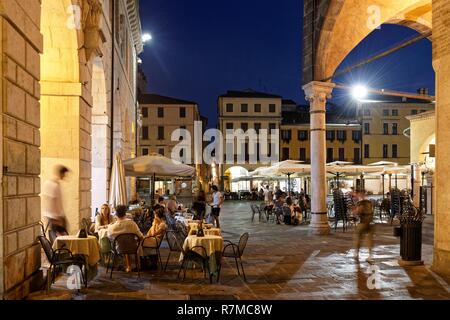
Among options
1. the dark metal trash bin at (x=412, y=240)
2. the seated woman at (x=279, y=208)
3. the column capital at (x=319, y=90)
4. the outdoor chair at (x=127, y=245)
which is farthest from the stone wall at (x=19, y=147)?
the seated woman at (x=279, y=208)

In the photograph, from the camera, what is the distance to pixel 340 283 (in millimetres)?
7867

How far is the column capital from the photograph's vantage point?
14.1m

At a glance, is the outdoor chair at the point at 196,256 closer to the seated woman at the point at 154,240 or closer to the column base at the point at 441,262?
the seated woman at the point at 154,240

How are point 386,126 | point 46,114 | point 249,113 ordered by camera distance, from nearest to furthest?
1. point 46,114
2. point 249,113
3. point 386,126

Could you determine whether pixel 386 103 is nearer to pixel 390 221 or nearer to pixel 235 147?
pixel 235 147

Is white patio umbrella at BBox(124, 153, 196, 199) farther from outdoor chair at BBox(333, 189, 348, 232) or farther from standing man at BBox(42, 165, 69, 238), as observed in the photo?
outdoor chair at BBox(333, 189, 348, 232)

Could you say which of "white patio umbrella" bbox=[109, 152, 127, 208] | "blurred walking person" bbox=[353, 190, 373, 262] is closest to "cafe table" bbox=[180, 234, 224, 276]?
"blurred walking person" bbox=[353, 190, 373, 262]

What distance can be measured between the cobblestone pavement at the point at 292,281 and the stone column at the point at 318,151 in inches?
116

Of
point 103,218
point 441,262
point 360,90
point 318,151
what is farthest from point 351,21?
point 103,218

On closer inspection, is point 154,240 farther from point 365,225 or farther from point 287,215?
point 287,215

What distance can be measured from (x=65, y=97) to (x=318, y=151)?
751 cm

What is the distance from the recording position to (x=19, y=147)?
20.2ft
